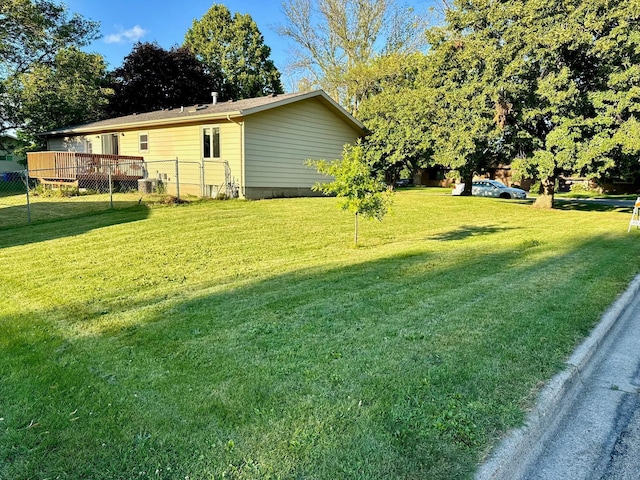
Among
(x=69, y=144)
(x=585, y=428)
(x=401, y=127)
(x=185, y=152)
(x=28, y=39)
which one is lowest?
(x=585, y=428)

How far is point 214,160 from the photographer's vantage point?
608 inches

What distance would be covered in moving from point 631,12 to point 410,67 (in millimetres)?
10708

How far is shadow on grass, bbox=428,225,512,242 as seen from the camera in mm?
9055

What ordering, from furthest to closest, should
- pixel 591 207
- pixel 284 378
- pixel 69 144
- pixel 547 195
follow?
pixel 69 144, pixel 591 207, pixel 547 195, pixel 284 378

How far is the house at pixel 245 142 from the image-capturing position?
48.5ft

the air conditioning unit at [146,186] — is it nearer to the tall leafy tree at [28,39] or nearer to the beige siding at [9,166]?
the tall leafy tree at [28,39]

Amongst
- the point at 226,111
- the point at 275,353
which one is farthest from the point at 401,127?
the point at 275,353

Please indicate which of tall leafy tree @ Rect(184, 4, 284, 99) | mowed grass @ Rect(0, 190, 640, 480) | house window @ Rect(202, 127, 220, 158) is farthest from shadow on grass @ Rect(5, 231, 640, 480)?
tall leafy tree @ Rect(184, 4, 284, 99)

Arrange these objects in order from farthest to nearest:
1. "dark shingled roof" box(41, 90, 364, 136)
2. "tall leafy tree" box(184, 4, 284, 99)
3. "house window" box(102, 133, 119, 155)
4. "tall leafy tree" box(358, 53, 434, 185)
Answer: "tall leafy tree" box(184, 4, 284, 99), "house window" box(102, 133, 119, 155), "tall leafy tree" box(358, 53, 434, 185), "dark shingled roof" box(41, 90, 364, 136)


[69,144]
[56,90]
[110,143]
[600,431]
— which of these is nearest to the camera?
[600,431]

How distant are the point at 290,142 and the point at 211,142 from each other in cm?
304

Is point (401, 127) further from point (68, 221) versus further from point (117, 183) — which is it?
point (68, 221)

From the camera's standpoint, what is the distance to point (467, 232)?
9906mm

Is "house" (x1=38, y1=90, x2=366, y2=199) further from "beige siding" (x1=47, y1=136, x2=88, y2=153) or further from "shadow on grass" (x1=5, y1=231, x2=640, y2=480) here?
"shadow on grass" (x1=5, y1=231, x2=640, y2=480)
